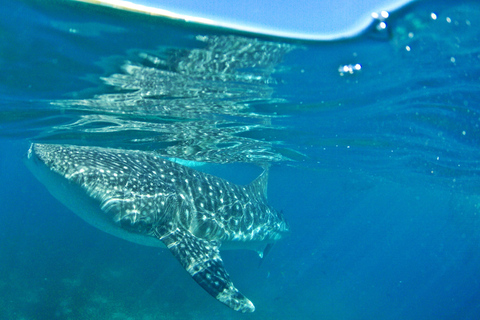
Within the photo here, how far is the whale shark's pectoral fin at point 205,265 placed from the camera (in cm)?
607

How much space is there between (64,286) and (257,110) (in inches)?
604

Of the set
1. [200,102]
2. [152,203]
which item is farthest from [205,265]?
[200,102]

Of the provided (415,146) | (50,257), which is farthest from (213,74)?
(50,257)

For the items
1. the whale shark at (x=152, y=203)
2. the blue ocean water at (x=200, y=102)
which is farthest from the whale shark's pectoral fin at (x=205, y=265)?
the blue ocean water at (x=200, y=102)

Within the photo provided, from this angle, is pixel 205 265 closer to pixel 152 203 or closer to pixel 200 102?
pixel 152 203

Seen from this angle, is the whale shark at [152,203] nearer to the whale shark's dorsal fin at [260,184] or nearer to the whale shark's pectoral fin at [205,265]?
the whale shark's pectoral fin at [205,265]

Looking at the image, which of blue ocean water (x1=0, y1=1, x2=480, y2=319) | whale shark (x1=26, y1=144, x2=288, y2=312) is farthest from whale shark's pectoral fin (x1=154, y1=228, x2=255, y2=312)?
blue ocean water (x1=0, y1=1, x2=480, y2=319)

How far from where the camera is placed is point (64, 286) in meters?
17.9

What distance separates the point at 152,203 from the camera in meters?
7.45

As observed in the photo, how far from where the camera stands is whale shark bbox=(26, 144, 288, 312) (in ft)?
21.9

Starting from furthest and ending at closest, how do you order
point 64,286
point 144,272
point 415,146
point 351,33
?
point 144,272
point 64,286
point 415,146
point 351,33

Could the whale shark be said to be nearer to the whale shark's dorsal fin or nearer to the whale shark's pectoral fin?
the whale shark's pectoral fin

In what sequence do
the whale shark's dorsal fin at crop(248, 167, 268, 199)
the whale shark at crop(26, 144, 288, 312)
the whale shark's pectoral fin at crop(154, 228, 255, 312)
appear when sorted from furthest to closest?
the whale shark's dorsal fin at crop(248, 167, 268, 199) < the whale shark at crop(26, 144, 288, 312) < the whale shark's pectoral fin at crop(154, 228, 255, 312)

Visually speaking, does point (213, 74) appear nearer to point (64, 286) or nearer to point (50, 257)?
point (64, 286)
